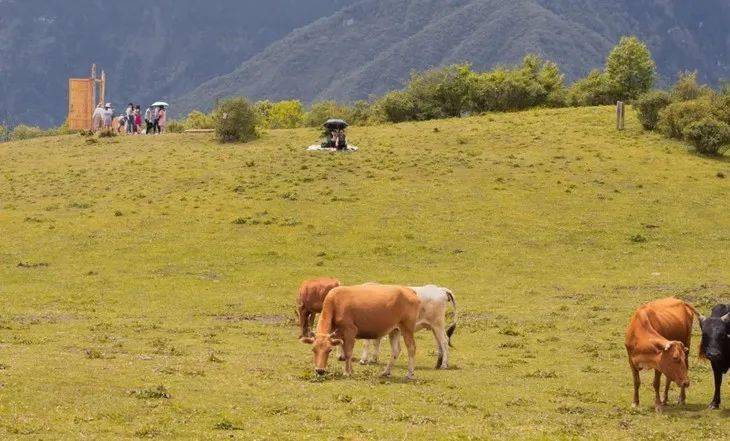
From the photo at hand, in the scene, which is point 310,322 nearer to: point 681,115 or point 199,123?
point 681,115

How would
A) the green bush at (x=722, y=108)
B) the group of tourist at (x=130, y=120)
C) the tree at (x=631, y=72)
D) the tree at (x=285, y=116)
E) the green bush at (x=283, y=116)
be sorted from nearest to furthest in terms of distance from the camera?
the green bush at (x=722, y=108) < the group of tourist at (x=130, y=120) < the tree at (x=631, y=72) < the green bush at (x=283, y=116) < the tree at (x=285, y=116)

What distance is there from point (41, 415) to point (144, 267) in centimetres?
2537

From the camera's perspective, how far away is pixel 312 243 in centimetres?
4766

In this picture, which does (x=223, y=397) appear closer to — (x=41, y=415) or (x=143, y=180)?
(x=41, y=415)

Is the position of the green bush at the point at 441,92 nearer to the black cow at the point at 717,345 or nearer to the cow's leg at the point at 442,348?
the cow's leg at the point at 442,348

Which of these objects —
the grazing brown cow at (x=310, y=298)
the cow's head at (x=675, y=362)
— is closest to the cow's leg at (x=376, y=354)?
the grazing brown cow at (x=310, y=298)

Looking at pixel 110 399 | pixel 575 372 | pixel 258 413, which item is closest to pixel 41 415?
pixel 110 399

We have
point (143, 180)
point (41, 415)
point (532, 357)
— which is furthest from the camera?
point (143, 180)

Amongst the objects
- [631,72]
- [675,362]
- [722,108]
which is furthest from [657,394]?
[631,72]

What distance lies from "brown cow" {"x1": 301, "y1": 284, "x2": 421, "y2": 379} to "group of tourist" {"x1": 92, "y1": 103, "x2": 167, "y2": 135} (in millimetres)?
54746

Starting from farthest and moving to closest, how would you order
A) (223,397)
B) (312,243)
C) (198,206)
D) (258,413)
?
(198,206), (312,243), (223,397), (258,413)

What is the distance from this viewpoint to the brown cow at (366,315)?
24875mm

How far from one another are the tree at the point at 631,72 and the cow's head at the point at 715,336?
222 feet

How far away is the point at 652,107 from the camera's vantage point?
68.8 m
